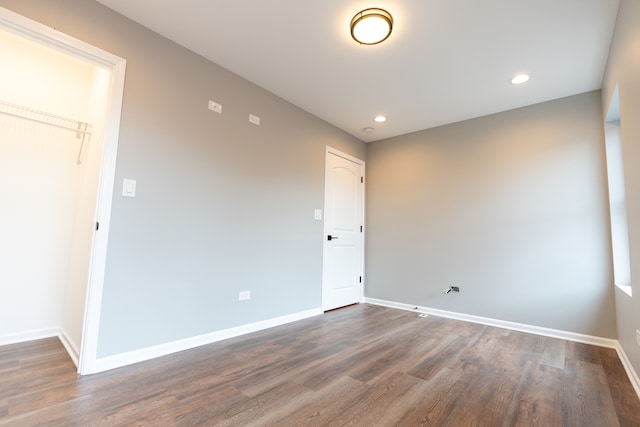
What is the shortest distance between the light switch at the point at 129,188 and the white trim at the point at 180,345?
3.82 ft

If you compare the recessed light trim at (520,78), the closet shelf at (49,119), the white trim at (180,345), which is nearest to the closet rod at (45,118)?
the closet shelf at (49,119)

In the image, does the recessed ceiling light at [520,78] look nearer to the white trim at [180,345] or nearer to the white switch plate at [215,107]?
the white switch plate at [215,107]

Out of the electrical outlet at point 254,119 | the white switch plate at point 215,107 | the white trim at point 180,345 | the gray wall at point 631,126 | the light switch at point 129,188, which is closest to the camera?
the gray wall at point 631,126

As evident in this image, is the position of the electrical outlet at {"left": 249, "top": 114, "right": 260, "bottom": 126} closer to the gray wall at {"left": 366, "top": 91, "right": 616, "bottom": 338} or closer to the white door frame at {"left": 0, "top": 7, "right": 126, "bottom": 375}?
the white door frame at {"left": 0, "top": 7, "right": 126, "bottom": 375}

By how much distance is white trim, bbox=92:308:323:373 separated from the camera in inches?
80.9

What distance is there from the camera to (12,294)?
255 centimetres

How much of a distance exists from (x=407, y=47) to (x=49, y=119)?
11.0 ft

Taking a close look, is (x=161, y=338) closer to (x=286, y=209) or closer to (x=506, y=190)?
(x=286, y=209)

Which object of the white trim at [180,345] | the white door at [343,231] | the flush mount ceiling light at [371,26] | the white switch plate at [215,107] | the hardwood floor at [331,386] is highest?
the flush mount ceiling light at [371,26]

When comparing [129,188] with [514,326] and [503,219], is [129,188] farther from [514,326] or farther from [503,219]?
[514,326]

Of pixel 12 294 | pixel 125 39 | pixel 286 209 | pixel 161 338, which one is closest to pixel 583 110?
pixel 286 209

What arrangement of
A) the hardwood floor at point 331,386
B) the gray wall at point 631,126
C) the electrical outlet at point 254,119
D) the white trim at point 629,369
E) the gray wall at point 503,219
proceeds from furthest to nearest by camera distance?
the electrical outlet at point 254,119, the gray wall at point 503,219, the white trim at point 629,369, the gray wall at point 631,126, the hardwood floor at point 331,386

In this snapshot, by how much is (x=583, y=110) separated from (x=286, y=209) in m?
3.36

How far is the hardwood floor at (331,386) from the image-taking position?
157cm
